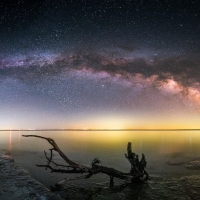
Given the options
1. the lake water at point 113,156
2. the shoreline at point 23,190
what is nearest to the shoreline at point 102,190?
the shoreline at point 23,190

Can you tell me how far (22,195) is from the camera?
15328 mm

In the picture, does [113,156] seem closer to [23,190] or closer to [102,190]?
[102,190]

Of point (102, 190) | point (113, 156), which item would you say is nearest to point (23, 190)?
point (102, 190)

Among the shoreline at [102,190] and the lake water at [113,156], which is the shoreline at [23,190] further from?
the lake water at [113,156]

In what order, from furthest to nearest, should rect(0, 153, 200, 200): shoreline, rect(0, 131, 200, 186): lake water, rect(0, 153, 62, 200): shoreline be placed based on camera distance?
rect(0, 131, 200, 186): lake water < rect(0, 153, 200, 200): shoreline < rect(0, 153, 62, 200): shoreline

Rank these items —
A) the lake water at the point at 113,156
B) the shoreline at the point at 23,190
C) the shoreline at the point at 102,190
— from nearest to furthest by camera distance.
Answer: the shoreline at the point at 23,190, the shoreline at the point at 102,190, the lake water at the point at 113,156

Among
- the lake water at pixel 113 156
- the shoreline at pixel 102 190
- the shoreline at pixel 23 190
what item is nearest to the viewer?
the shoreline at pixel 23 190

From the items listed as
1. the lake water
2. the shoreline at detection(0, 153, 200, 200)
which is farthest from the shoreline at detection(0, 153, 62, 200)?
the lake water

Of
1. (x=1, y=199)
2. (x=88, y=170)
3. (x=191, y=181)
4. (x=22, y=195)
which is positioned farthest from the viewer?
(x=191, y=181)

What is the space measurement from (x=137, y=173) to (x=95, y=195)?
501cm

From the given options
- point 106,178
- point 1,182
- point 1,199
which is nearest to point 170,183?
point 106,178

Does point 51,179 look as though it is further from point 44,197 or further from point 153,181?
point 153,181

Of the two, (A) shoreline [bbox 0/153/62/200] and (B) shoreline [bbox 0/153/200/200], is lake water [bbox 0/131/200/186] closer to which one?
(A) shoreline [bbox 0/153/62/200]

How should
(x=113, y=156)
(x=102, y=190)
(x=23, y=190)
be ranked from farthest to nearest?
(x=113, y=156), (x=102, y=190), (x=23, y=190)
